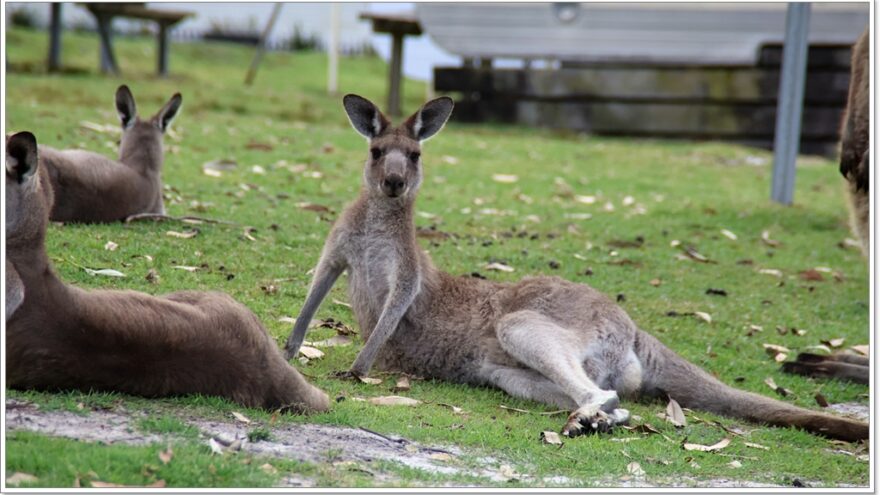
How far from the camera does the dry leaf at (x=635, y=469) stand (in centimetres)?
468

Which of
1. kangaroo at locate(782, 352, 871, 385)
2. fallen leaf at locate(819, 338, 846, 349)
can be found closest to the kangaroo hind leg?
kangaroo at locate(782, 352, 871, 385)

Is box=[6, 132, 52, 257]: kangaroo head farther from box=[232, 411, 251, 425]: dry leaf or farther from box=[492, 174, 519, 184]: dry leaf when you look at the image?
box=[492, 174, 519, 184]: dry leaf

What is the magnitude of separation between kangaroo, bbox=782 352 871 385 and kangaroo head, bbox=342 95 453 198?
2709mm

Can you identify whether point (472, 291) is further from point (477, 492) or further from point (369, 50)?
point (369, 50)

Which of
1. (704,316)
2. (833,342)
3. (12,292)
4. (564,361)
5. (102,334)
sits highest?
(12,292)

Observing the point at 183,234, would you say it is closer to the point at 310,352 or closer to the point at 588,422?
the point at 310,352

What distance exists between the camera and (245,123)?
45.8 feet

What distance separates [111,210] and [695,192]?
7.03 meters

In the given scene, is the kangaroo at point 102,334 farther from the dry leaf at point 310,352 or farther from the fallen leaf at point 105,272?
the fallen leaf at point 105,272

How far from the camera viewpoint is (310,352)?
20.1ft

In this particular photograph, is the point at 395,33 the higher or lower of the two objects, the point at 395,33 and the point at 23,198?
the higher

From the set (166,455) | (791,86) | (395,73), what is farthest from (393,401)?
(395,73)

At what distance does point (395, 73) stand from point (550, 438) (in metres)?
13.4

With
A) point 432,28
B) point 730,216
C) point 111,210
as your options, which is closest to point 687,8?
point 432,28
